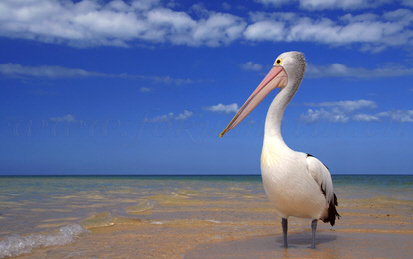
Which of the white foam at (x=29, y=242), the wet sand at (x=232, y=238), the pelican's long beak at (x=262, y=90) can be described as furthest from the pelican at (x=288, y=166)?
the white foam at (x=29, y=242)

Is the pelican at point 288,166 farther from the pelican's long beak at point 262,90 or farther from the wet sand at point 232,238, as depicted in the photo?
the wet sand at point 232,238

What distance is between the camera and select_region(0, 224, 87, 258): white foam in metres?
4.67

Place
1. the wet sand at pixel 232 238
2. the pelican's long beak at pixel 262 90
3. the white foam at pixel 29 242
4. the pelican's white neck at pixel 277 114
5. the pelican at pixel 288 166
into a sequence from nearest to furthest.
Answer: the pelican at pixel 288 166
the pelican's white neck at pixel 277 114
the wet sand at pixel 232 238
the pelican's long beak at pixel 262 90
the white foam at pixel 29 242

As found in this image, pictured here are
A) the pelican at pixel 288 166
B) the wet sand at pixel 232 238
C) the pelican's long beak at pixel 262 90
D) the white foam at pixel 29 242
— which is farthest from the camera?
the white foam at pixel 29 242

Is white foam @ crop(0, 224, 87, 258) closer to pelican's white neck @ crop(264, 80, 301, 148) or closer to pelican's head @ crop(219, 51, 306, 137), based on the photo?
pelican's head @ crop(219, 51, 306, 137)

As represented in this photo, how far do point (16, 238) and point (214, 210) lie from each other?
16.2 ft

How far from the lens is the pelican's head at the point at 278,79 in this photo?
438cm

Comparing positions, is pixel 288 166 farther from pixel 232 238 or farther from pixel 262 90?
pixel 232 238

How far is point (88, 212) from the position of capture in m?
8.51

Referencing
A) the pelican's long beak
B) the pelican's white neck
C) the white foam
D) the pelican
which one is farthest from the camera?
the white foam

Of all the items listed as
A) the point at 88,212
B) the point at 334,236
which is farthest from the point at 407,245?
the point at 88,212

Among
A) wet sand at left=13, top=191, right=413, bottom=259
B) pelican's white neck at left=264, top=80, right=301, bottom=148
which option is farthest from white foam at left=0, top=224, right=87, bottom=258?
pelican's white neck at left=264, top=80, right=301, bottom=148

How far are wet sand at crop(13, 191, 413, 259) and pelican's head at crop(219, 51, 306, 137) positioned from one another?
1.57 meters

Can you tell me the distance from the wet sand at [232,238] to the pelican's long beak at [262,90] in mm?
1595
